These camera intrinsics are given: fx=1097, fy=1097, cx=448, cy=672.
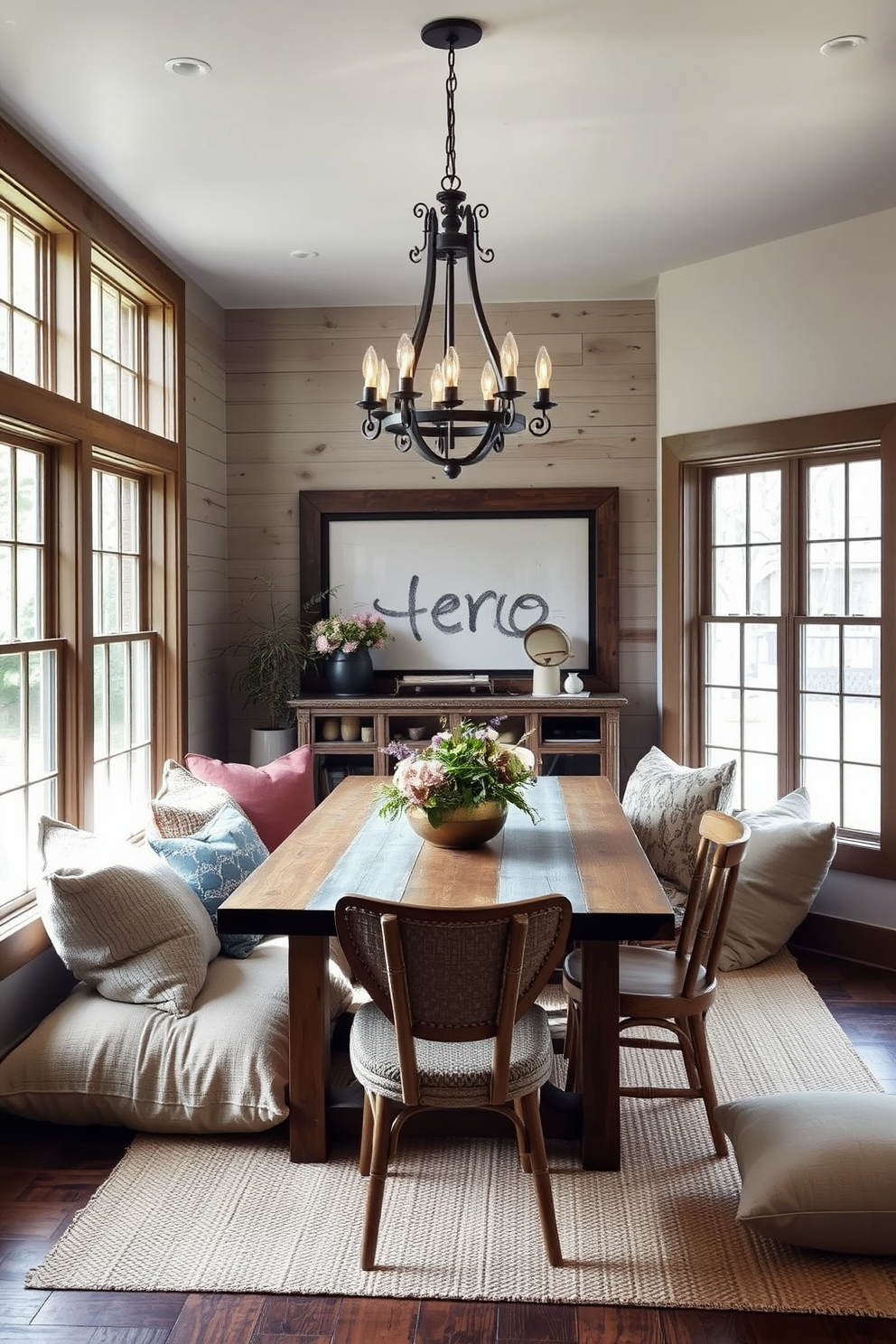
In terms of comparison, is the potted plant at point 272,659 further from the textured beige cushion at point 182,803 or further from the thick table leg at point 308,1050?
the thick table leg at point 308,1050

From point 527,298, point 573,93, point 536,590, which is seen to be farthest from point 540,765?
point 573,93

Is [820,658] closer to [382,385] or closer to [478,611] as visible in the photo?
[478,611]

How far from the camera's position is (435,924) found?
2.20 metres

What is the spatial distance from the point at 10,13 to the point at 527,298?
118 inches

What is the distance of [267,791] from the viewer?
168 inches

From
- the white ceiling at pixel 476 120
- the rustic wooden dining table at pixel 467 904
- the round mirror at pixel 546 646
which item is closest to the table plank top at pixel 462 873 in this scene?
the rustic wooden dining table at pixel 467 904

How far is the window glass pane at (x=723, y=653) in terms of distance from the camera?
5062 mm

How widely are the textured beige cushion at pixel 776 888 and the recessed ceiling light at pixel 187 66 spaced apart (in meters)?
3.27

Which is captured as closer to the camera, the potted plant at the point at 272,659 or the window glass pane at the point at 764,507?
the window glass pane at the point at 764,507

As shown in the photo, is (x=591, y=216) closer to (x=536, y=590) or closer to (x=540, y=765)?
(x=536, y=590)

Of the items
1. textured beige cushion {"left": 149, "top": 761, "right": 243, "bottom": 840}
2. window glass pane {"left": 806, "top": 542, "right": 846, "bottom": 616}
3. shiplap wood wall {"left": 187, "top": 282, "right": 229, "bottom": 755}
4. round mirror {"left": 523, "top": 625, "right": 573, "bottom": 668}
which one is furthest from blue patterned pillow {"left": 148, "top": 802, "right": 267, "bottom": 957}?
window glass pane {"left": 806, "top": 542, "right": 846, "bottom": 616}

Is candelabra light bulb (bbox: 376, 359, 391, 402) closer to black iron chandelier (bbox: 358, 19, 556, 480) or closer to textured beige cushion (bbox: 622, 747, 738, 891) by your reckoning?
black iron chandelier (bbox: 358, 19, 556, 480)

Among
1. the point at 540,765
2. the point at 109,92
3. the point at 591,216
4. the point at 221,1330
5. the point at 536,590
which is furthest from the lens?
the point at 536,590

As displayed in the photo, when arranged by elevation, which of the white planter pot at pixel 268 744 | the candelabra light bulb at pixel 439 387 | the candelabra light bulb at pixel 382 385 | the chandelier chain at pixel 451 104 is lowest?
the white planter pot at pixel 268 744
